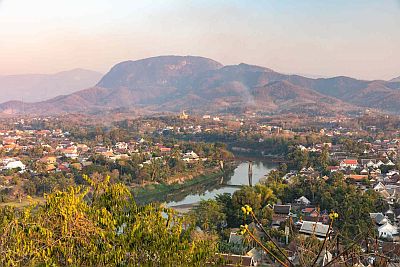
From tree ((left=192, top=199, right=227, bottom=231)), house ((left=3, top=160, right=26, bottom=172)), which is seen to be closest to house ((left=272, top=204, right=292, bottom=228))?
tree ((left=192, top=199, right=227, bottom=231))

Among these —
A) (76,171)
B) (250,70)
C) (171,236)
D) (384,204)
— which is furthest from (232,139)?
(250,70)

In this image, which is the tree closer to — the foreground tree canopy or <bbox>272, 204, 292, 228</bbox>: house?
<bbox>272, 204, 292, 228</bbox>: house

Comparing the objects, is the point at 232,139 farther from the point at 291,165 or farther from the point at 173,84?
the point at 173,84

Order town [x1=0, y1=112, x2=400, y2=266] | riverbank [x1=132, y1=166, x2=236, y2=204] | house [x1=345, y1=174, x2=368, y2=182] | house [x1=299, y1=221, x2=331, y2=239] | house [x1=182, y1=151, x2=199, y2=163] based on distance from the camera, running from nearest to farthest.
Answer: town [x1=0, y1=112, x2=400, y2=266] < house [x1=299, y1=221, x2=331, y2=239] < house [x1=345, y1=174, x2=368, y2=182] < riverbank [x1=132, y1=166, x2=236, y2=204] < house [x1=182, y1=151, x2=199, y2=163]

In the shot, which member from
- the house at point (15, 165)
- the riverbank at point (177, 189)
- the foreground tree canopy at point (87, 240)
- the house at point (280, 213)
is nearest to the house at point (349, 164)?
the riverbank at point (177, 189)

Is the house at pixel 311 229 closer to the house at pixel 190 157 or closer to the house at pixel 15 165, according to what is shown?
the house at pixel 190 157

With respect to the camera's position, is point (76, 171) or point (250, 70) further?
point (250, 70)
